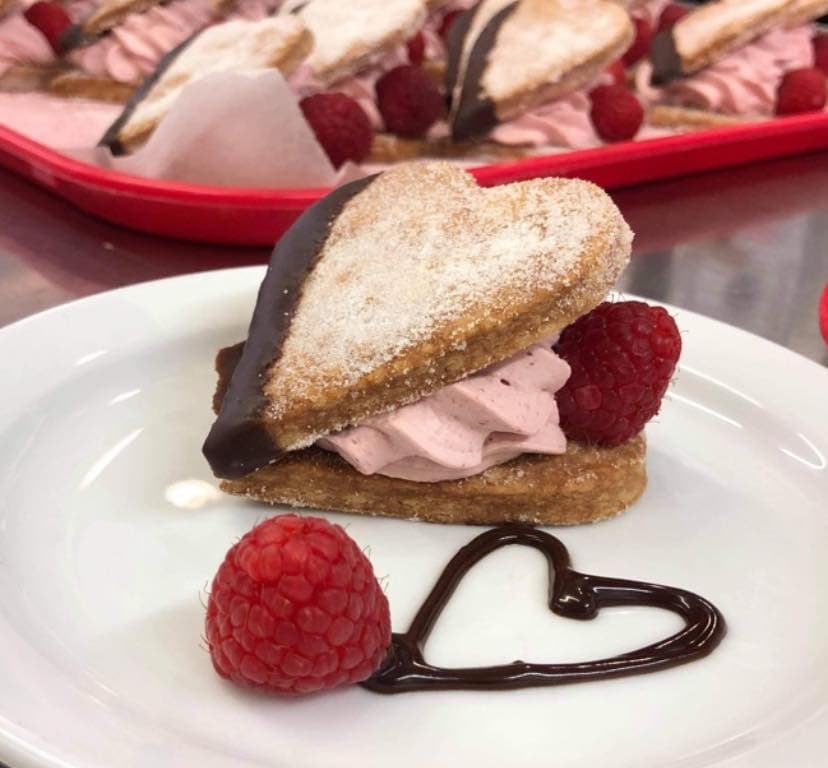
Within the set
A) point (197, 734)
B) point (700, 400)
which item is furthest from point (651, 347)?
point (197, 734)

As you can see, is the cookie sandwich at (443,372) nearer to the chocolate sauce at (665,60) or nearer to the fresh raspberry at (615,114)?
the fresh raspberry at (615,114)

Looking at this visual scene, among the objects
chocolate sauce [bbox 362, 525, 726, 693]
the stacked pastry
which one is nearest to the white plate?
chocolate sauce [bbox 362, 525, 726, 693]

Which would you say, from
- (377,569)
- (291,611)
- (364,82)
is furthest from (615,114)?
(291,611)

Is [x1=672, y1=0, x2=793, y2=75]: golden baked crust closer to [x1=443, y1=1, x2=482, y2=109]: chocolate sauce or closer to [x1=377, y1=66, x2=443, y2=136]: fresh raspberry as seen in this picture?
[x1=443, y1=1, x2=482, y2=109]: chocolate sauce

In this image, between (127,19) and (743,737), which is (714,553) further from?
(127,19)

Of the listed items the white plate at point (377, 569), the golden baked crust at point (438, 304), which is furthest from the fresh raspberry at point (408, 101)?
the golden baked crust at point (438, 304)
